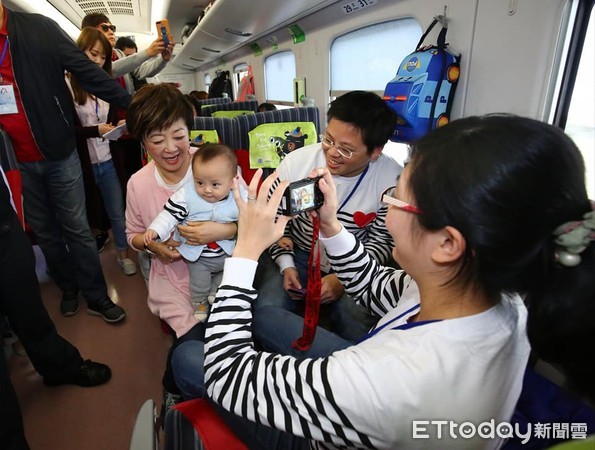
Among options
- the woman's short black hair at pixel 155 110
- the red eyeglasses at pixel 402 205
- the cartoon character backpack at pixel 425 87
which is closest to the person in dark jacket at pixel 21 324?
the woman's short black hair at pixel 155 110

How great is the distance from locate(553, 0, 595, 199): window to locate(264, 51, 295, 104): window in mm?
3575

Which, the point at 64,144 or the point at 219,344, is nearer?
the point at 219,344

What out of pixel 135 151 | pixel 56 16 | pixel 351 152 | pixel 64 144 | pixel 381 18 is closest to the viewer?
pixel 351 152

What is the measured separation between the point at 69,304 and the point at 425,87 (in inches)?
112

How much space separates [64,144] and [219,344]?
1936mm

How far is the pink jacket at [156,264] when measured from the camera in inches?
68.6

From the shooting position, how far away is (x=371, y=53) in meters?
3.05

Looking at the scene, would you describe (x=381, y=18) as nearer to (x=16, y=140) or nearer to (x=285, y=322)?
(x=285, y=322)

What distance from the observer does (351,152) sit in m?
1.75

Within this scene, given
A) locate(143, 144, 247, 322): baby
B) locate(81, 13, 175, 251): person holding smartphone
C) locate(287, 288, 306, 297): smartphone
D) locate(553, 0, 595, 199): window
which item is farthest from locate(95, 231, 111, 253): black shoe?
locate(553, 0, 595, 199): window

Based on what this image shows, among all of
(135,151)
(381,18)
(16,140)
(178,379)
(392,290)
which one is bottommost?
(178,379)

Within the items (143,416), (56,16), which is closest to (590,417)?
(143,416)

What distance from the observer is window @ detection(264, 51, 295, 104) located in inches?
190

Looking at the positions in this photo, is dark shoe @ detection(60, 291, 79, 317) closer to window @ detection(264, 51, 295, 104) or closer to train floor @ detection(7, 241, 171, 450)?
train floor @ detection(7, 241, 171, 450)
